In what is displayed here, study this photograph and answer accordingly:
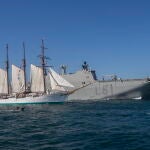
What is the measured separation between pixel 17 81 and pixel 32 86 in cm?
451

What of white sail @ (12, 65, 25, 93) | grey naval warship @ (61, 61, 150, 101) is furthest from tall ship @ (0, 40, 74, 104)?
grey naval warship @ (61, 61, 150, 101)

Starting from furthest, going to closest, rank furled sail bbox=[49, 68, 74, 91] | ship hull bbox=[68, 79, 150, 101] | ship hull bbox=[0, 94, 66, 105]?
ship hull bbox=[68, 79, 150, 101]
ship hull bbox=[0, 94, 66, 105]
furled sail bbox=[49, 68, 74, 91]

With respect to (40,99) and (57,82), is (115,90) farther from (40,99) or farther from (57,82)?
(40,99)

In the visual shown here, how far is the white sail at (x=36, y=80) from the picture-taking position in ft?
328

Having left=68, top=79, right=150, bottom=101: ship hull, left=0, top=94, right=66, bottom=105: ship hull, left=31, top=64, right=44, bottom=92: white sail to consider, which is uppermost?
left=31, top=64, right=44, bottom=92: white sail

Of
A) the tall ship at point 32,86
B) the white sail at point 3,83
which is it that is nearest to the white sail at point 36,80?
the tall ship at point 32,86

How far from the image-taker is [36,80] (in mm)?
100375

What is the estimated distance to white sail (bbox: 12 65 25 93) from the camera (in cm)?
10150

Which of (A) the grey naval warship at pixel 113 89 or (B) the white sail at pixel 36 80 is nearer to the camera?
(B) the white sail at pixel 36 80

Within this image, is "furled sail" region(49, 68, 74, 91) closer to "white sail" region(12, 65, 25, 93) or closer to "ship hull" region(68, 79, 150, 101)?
"white sail" region(12, 65, 25, 93)

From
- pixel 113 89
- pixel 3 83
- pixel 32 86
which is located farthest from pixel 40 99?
pixel 113 89

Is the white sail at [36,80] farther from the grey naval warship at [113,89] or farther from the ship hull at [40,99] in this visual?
the grey naval warship at [113,89]

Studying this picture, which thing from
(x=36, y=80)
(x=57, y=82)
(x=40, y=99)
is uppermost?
(x=36, y=80)

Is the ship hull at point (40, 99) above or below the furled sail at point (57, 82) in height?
below
